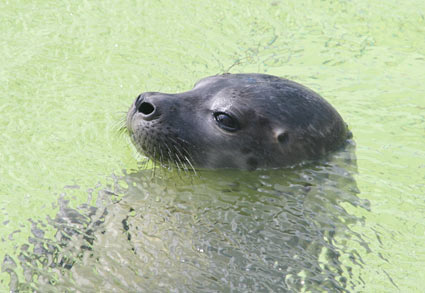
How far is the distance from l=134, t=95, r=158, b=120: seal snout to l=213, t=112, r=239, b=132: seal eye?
0.43m

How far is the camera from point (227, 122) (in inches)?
176

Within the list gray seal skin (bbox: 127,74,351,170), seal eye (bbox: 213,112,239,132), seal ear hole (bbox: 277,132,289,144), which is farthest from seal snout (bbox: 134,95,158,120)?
seal ear hole (bbox: 277,132,289,144)

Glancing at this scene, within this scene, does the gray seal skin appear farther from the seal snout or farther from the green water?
the green water

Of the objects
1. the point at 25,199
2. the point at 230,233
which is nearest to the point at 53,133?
the point at 25,199

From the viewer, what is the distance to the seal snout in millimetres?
4434

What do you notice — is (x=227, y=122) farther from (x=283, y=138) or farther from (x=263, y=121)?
(x=283, y=138)

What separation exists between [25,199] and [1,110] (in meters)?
1.47

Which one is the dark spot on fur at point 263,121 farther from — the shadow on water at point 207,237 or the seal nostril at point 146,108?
the seal nostril at point 146,108

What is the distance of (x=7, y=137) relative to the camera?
5.28 meters

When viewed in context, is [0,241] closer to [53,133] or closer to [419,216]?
[53,133]

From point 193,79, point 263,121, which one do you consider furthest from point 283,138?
point 193,79

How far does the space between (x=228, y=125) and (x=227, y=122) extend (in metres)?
0.02

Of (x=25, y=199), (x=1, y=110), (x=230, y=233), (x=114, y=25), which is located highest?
(x=114, y=25)

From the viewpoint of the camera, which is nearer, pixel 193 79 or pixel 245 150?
pixel 245 150
